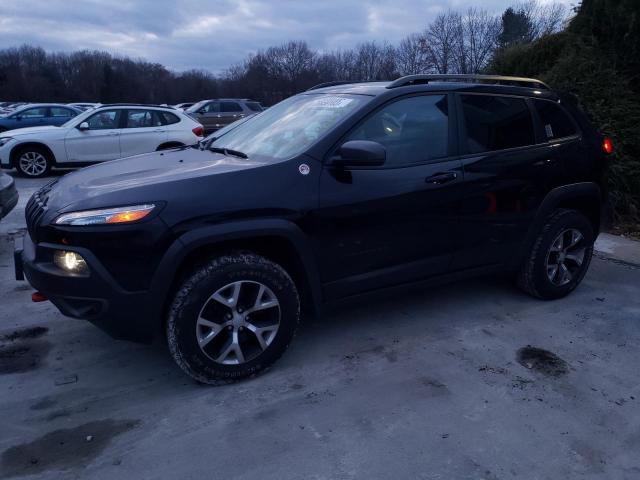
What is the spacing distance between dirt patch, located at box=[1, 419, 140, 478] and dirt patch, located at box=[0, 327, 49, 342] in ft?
4.16

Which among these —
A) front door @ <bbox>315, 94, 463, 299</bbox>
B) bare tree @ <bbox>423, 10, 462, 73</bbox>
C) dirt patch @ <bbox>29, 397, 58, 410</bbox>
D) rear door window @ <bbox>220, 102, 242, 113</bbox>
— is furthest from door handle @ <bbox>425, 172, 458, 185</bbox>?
bare tree @ <bbox>423, 10, 462, 73</bbox>

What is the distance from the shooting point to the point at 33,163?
11.1 meters

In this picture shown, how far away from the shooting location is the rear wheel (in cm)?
1098

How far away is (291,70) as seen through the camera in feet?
193

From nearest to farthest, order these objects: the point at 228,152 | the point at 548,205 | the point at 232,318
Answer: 1. the point at 232,318
2. the point at 228,152
3. the point at 548,205

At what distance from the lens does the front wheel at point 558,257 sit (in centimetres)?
425

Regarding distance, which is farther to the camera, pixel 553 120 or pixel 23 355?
pixel 553 120

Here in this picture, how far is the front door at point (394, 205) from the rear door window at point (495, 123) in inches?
7.5

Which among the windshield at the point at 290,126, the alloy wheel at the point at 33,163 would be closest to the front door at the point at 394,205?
the windshield at the point at 290,126

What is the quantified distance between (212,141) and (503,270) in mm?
2544

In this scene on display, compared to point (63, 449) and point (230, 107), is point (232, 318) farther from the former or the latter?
point (230, 107)

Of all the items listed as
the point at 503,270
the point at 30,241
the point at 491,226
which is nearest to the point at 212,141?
the point at 30,241

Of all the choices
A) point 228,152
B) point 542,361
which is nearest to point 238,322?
point 228,152

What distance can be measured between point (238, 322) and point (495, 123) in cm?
241
